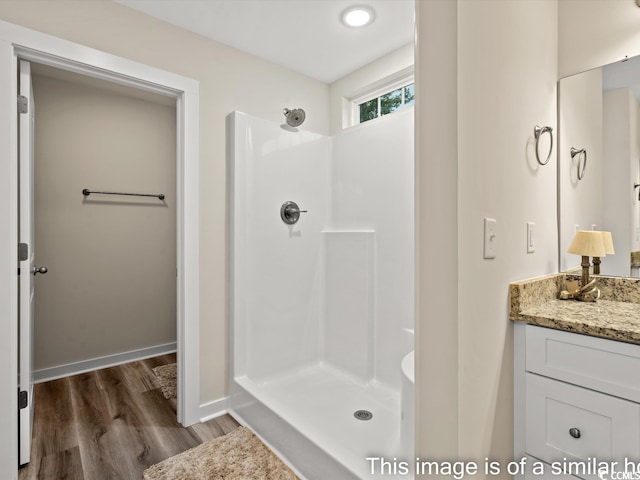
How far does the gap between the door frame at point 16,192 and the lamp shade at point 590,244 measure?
199 cm

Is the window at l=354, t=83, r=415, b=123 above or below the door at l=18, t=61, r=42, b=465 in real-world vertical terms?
above

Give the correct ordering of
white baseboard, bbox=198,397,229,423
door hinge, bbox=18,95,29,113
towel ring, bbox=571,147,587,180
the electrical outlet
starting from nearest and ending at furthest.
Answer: the electrical outlet, towel ring, bbox=571,147,587,180, door hinge, bbox=18,95,29,113, white baseboard, bbox=198,397,229,423

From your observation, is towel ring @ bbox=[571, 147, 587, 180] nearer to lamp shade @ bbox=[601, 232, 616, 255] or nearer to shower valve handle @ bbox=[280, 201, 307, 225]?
lamp shade @ bbox=[601, 232, 616, 255]

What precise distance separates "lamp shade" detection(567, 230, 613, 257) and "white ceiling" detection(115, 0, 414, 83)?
149 centimetres

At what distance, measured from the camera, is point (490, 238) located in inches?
44.4

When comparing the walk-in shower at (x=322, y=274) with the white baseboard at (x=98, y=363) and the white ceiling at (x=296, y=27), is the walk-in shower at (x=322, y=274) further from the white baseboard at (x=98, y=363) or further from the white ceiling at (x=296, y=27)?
the white baseboard at (x=98, y=363)

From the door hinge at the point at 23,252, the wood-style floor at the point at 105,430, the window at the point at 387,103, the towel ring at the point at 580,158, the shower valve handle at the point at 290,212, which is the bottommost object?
the wood-style floor at the point at 105,430

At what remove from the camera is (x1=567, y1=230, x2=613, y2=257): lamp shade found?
149 cm

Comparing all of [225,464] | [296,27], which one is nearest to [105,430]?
[225,464]

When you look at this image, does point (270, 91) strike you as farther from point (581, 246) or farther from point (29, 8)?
point (581, 246)

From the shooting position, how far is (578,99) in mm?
1626

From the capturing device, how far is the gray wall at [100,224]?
290 centimetres

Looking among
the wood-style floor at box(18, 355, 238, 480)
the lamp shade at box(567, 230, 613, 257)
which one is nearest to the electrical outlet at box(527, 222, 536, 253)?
the lamp shade at box(567, 230, 613, 257)

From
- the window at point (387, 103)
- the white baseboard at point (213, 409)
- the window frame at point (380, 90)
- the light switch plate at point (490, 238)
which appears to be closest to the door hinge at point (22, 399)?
the white baseboard at point (213, 409)
